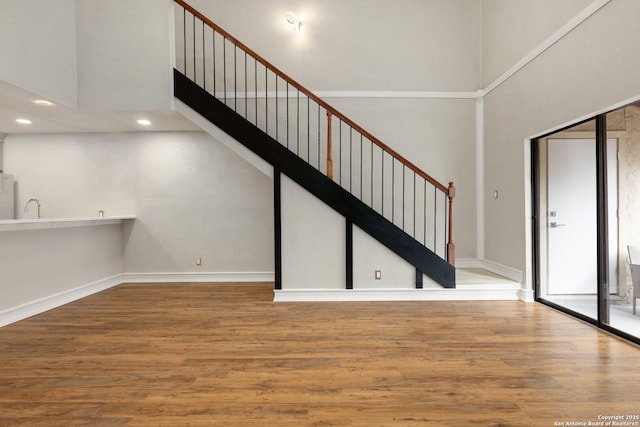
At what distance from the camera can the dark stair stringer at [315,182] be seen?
4.32 metres

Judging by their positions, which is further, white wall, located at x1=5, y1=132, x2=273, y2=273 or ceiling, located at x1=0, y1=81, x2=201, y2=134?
white wall, located at x1=5, y1=132, x2=273, y2=273

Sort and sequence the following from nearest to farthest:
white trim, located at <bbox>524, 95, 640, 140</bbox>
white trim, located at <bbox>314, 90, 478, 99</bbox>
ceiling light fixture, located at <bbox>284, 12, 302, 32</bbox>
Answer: white trim, located at <bbox>524, 95, 640, 140</bbox> → ceiling light fixture, located at <bbox>284, 12, 302, 32</bbox> → white trim, located at <bbox>314, 90, 478, 99</bbox>

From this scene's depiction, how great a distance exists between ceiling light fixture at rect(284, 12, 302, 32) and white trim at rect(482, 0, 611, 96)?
3327 mm

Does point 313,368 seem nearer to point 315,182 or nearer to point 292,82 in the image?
point 315,182

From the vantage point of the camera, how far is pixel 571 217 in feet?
13.8

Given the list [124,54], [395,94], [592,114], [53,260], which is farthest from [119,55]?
[592,114]

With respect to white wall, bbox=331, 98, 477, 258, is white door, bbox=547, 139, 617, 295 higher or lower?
lower

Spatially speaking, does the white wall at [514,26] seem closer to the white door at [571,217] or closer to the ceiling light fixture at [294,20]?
the white door at [571,217]

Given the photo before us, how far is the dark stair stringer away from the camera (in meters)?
4.32

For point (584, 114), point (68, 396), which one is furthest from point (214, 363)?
point (584, 114)

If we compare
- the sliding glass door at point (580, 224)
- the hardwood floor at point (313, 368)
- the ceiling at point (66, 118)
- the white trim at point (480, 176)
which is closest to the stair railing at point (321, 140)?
the white trim at point (480, 176)

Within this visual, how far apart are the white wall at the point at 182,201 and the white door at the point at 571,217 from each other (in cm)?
408

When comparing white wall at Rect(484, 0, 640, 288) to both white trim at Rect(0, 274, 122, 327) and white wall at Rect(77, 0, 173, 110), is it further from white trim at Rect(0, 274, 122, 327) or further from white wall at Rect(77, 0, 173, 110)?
white trim at Rect(0, 274, 122, 327)

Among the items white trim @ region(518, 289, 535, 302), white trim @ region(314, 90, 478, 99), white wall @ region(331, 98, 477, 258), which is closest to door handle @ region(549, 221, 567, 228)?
white trim @ region(518, 289, 535, 302)
